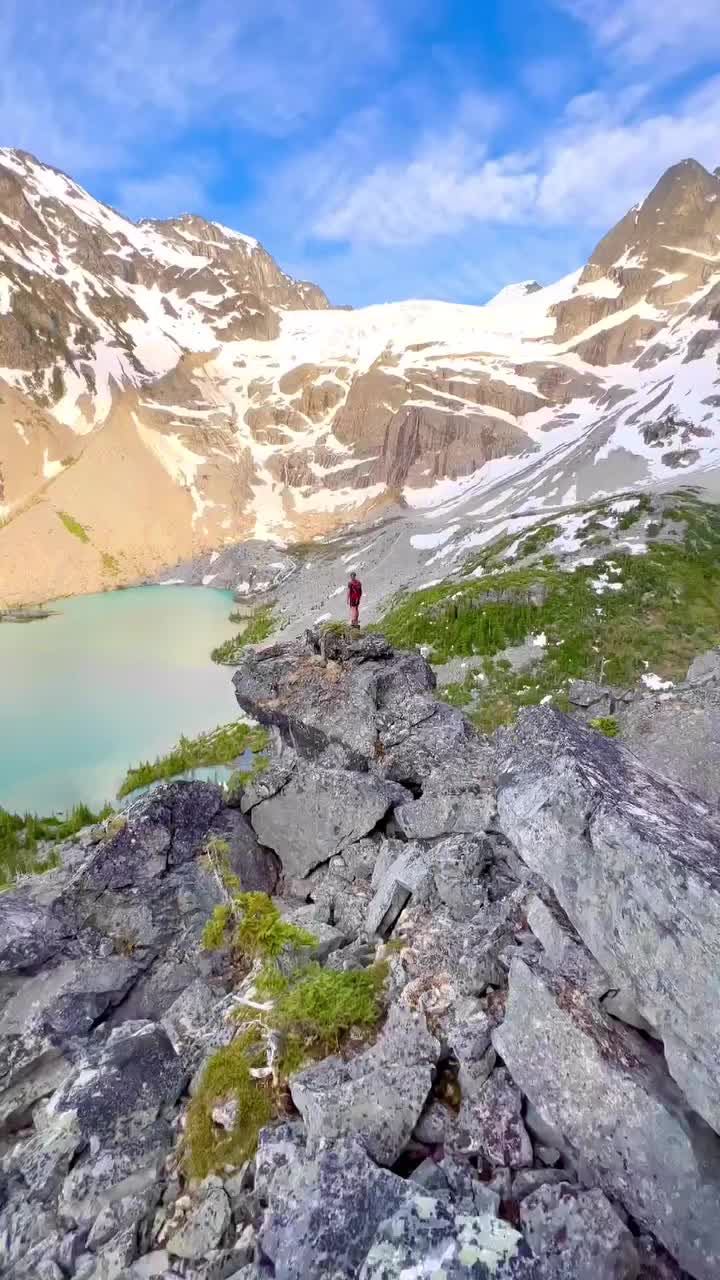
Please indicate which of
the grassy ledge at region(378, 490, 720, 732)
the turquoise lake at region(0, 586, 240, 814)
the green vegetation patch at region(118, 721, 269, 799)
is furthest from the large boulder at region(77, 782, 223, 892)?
the turquoise lake at region(0, 586, 240, 814)

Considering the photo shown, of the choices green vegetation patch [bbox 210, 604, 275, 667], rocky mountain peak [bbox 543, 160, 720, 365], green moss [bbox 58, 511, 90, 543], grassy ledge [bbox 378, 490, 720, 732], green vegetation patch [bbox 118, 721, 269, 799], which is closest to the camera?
green vegetation patch [bbox 118, 721, 269, 799]

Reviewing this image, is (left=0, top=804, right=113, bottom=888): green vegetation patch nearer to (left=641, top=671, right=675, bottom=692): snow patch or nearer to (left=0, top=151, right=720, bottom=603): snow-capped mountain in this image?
(left=641, top=671, right=675, bottom=692): snow patch

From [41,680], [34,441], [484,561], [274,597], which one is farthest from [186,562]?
[484,561]

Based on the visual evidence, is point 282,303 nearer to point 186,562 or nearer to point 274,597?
point 186,562

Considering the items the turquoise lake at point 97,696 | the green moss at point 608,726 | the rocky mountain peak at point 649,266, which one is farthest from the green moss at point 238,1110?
the rocky mountain peak at point 649,266

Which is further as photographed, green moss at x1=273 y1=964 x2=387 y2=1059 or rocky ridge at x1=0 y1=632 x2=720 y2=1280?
green moss at x1=273 y1=964 x2=387 y2=1059

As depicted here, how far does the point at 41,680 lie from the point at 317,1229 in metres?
46.5

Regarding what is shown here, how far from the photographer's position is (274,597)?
72125 millimetres

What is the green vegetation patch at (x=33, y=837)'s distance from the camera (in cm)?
2009

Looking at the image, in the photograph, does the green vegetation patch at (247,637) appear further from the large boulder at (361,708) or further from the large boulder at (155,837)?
the large boulder at (155,837)

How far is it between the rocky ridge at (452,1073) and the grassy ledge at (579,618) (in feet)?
65.1

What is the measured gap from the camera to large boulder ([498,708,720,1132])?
153 inches

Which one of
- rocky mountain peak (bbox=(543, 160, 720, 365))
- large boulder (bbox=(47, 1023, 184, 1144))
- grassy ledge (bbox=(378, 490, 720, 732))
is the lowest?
grassy ledge (bbox=(378, 490, 720, 732))

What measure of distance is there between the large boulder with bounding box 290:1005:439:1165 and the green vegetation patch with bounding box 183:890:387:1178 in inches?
10.6
